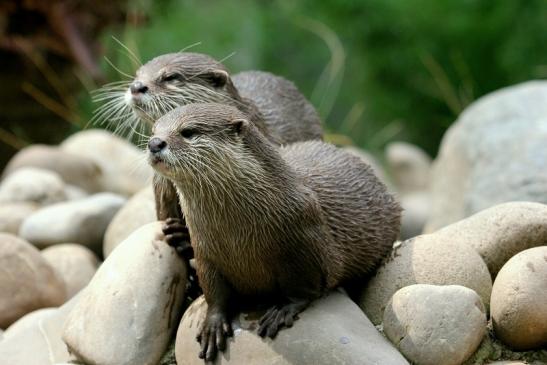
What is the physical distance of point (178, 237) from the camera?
3.25 metres

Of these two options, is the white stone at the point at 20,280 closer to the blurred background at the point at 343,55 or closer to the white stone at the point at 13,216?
the white stone at the point at 13,216

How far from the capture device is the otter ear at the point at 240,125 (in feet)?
9.03

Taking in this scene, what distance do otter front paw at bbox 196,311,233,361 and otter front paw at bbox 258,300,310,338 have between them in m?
0.11

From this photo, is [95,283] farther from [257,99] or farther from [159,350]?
[257,99]

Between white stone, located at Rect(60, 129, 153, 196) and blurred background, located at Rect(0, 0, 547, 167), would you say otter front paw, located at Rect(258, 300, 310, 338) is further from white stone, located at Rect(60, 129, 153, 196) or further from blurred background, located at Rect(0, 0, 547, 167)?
blurred background, located at Rect(0, 0, 547, 167)

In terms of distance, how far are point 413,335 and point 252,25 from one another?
6.63m

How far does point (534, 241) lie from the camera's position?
328 centimetres

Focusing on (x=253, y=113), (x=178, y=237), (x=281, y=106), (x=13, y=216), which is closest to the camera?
(x=178, y=237)

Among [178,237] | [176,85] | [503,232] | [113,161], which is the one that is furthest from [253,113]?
[113,161]

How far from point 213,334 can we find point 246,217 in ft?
1.24

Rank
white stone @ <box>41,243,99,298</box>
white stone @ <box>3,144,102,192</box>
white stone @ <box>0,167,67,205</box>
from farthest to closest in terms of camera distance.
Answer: white stone @ <box>3,144,102,192</box> < white stone @ <box>0,167,67,205</box> < white stone @ <box>41,243,99,298</box>

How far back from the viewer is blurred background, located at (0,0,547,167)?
272 inches

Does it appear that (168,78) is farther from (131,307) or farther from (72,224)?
(72,224)

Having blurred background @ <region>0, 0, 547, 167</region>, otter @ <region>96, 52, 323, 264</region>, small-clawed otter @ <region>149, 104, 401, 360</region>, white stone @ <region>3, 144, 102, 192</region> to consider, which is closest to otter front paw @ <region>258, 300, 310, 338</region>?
small-clawed otter @ <region>149, 104, 401, 360</region>
